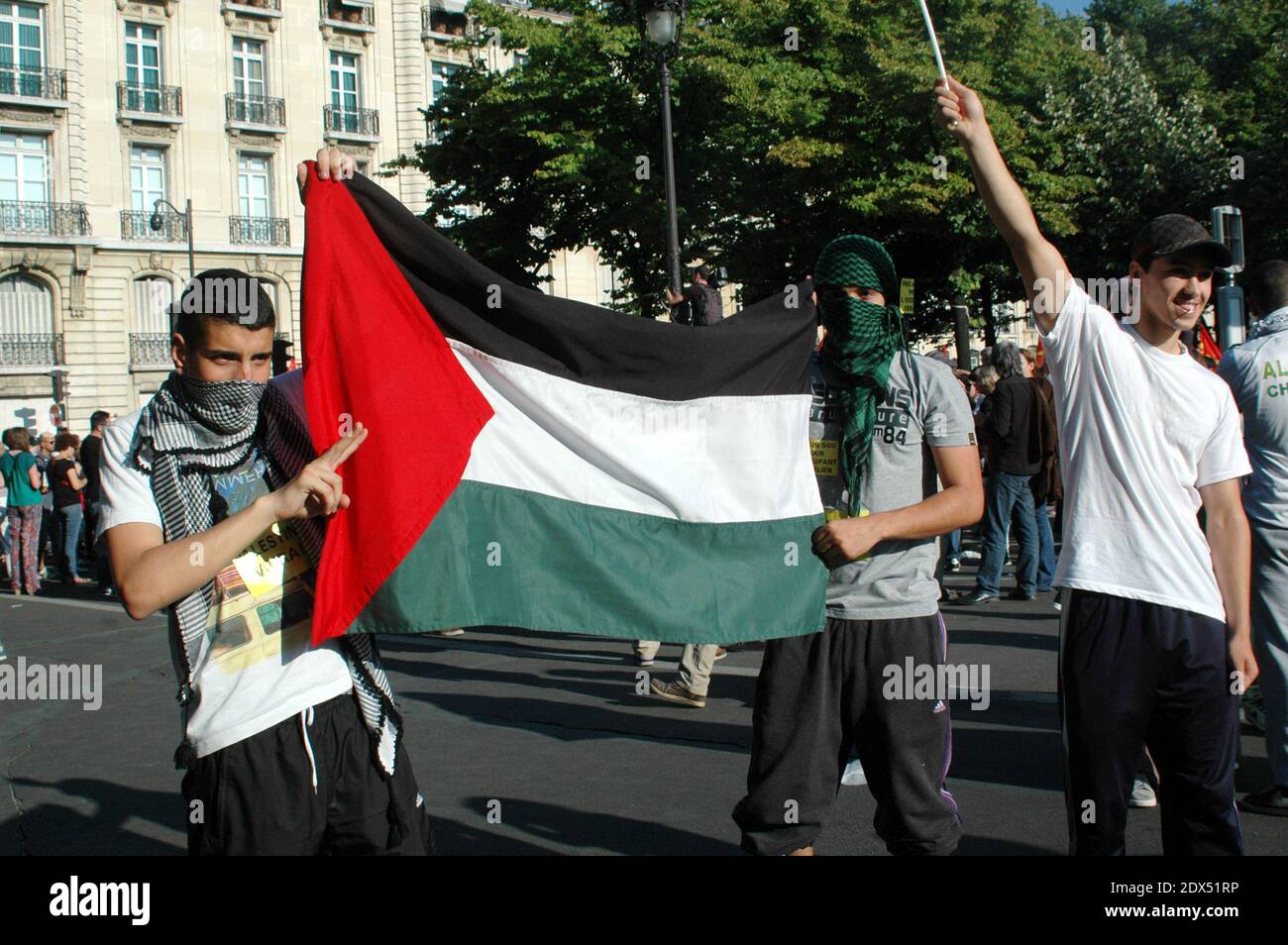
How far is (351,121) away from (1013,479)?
36441mm

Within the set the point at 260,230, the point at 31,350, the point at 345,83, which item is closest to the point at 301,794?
the point at 31,350

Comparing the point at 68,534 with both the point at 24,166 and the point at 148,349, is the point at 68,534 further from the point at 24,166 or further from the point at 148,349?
the point at 24,166

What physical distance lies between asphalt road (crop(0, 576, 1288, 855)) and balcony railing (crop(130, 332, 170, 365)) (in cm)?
3176

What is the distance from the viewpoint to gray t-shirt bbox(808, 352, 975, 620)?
3.64 m

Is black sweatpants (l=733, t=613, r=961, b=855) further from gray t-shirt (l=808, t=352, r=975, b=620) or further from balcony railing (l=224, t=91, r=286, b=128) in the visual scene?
balcony railing (l=224, t=91, r=286, b=128)

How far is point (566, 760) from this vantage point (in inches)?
256

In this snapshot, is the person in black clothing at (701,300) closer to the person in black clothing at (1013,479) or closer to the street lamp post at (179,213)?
the person in black clothing at (1013,479)

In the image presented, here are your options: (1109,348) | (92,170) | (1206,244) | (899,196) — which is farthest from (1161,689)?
(92,170)

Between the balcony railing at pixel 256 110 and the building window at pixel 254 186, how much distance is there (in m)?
1.13

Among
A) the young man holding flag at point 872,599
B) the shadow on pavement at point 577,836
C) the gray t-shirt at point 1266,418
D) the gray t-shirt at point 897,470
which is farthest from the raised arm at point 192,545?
the gray t-shirt at point 1266,418

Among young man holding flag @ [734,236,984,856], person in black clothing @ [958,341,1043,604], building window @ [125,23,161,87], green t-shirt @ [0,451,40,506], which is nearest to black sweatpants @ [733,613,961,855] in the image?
young man holding flag @ [734,236,984,856]

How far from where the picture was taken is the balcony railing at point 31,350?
3725 cm
